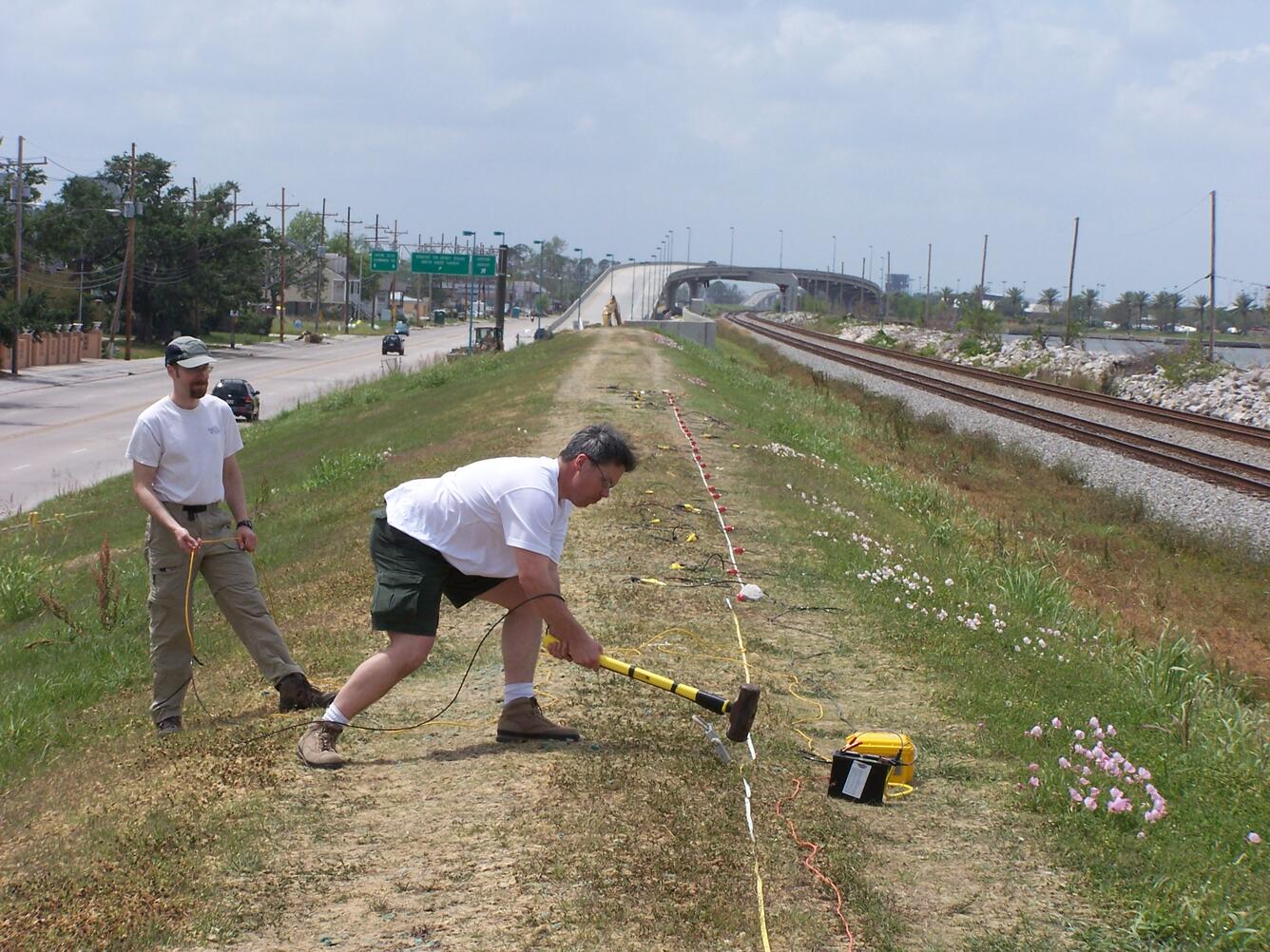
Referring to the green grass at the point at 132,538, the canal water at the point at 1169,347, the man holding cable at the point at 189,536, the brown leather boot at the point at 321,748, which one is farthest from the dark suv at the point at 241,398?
the brown leather boot at the point at 321,748

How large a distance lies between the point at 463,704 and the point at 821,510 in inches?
262

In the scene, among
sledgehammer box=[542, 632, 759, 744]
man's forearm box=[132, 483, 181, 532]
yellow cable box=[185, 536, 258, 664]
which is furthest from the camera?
yellow cable box=[185, 536, 258, 664]

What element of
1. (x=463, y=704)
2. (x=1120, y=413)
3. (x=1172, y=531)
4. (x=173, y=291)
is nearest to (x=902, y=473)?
(x=1172, y=531)

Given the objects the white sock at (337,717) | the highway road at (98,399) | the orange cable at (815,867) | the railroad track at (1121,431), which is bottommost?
the highway road at (98,399)

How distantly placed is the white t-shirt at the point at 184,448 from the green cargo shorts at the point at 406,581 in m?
1.43

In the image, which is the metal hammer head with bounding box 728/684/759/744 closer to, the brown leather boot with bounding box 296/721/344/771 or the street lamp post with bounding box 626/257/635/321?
the brown leather boot with bounding box 296/721/344/771

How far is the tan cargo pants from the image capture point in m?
6.55

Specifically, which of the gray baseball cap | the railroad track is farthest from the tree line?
the gray baseball cap

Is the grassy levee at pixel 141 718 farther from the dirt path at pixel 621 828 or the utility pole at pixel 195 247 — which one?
the utility pole at pixel 195 247

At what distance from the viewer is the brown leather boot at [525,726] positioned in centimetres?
597

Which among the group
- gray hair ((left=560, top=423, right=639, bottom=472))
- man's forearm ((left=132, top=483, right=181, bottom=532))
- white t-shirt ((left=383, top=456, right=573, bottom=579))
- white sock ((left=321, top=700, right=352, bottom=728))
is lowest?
white sock ((left=321, top=700, right=352, bottom=728))

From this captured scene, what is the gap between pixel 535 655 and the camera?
609 centimetres

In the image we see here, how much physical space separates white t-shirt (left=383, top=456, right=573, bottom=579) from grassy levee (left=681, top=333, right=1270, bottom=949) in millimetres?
2355

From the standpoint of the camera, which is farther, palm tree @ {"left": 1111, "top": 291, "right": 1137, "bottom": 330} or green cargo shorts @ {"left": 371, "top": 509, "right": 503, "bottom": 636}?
palm tree @ {"left": 1111, "top": 291, "right": 1137, "bottom": 330}
